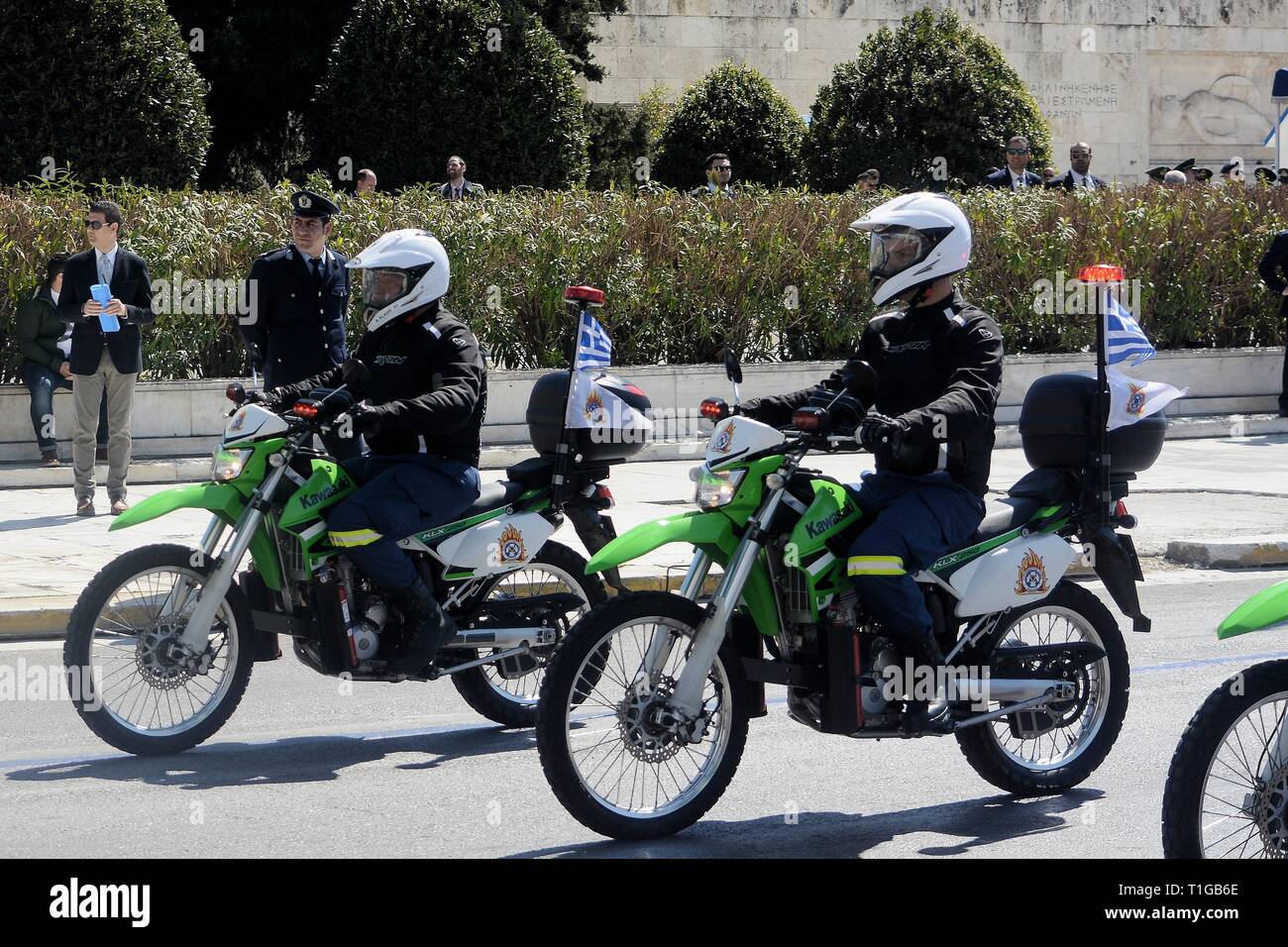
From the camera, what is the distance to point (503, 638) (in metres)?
7.18

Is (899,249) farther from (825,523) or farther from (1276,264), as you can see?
(1276,264)

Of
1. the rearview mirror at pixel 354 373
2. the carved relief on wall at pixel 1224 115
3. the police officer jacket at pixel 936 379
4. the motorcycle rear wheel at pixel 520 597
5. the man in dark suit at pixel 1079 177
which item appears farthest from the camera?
the carved relief on wall at pixel 1224 115

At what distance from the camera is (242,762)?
6.81 m

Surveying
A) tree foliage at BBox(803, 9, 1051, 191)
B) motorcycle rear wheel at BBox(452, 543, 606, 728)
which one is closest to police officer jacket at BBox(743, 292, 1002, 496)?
motorcycle rear wheel at BBox(452, 543, 606, 728)

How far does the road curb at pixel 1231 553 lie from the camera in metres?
11.6

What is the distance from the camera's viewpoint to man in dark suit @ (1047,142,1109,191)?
66.7 ft

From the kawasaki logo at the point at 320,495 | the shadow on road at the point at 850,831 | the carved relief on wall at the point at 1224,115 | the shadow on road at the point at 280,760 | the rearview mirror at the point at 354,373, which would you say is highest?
the carved relief on wall at the point at 1224,115

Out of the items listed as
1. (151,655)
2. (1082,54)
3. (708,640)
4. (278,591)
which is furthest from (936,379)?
(1082,54)

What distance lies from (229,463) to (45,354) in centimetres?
753

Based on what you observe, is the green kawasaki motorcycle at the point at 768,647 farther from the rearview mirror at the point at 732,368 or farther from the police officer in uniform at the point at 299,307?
the police officer in uniform at the point at 299,307

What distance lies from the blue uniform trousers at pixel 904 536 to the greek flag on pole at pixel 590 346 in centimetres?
156

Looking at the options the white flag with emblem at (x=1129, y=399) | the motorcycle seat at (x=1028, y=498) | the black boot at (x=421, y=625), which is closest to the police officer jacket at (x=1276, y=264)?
the white flag with emblem at (x=1129, y=399)

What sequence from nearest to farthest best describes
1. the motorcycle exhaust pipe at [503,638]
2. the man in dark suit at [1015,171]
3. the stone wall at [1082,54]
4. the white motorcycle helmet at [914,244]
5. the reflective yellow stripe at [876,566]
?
the reflective yellow stripe at [876,566] → the white motorcycle helmet at [914,244] → the motorcycle exhaust pipe at [503,638] → the man in dark suit at [1015,171] → the stone wall at [1082,54]

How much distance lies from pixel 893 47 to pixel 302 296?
1752 centimetres
